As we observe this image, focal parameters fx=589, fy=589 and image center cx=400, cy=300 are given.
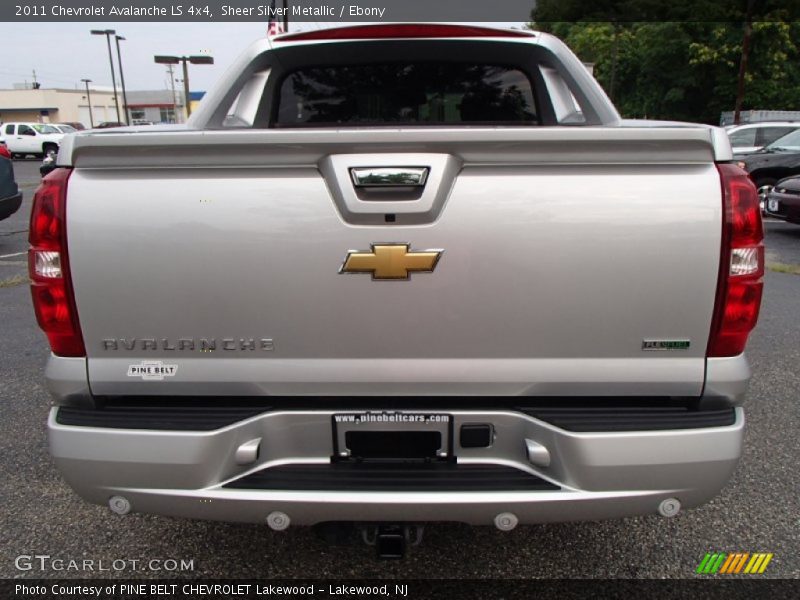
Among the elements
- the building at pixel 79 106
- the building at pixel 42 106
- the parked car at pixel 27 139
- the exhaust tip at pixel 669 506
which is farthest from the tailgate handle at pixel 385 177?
the building at pixel 42 106

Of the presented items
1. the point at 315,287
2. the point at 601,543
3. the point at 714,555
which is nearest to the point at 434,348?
the point at 315,287

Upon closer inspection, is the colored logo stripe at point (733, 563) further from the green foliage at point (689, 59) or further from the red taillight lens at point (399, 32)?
the green foliage at point (689, 59)

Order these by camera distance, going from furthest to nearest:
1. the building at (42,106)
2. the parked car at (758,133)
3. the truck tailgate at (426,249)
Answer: the building at (42,106), the parked car at (758,133), the truck tailgate at (426,249)

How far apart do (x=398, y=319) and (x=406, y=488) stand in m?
0.48

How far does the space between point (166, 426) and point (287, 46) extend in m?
2.17

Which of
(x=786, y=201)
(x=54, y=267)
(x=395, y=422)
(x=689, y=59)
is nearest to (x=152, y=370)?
(x=54, y=267)

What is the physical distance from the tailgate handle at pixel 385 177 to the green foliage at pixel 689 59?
34.2m

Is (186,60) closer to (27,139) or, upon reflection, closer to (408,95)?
(27,139)

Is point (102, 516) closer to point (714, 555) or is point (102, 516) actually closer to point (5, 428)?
point (5, 428)

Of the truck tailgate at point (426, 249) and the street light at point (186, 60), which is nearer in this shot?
the truck tailgate at point (426, 249)

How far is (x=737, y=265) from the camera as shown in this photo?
1620 mm

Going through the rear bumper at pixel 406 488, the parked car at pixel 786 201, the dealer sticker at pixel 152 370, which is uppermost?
the dealer sticker at pixel 152 370

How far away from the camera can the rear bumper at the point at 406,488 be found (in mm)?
1632

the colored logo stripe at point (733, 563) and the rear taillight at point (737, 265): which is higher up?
the rear taillight at point (737, 265)
